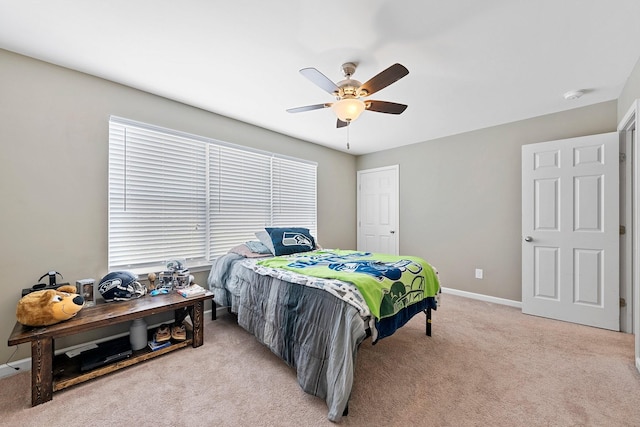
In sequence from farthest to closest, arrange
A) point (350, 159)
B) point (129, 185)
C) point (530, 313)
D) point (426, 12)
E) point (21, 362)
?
point (350, 159), point (530, 313), point (129, 185), point (21, 362), point (426, 12)

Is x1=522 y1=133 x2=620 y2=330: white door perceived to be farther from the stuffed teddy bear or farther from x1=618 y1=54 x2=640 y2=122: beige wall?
the stuffed teddy bear

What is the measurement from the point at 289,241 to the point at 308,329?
1.53 m

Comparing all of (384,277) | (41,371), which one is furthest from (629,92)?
(41,371)

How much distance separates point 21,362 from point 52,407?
746 mm

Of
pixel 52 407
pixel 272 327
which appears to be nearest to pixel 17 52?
pixel 52 407

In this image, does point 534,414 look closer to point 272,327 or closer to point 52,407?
point 272,327

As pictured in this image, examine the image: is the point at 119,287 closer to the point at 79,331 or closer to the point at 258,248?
the point at 79,331

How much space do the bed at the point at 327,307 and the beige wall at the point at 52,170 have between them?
1435 mm

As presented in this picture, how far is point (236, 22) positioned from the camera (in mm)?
1754

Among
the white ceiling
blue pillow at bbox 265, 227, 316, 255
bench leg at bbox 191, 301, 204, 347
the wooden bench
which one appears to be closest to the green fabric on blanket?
blue pillow at bbox 265, 227, 316, 255

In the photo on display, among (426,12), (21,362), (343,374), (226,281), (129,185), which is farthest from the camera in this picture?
(226,281)

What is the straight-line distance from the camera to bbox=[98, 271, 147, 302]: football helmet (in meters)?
2.22

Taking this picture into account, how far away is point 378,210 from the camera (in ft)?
16.4

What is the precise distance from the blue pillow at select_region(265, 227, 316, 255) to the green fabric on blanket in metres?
0.44
